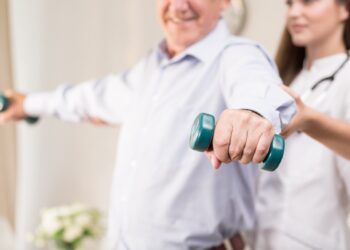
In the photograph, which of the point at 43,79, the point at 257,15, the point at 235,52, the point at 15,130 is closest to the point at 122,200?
the point at 235,52

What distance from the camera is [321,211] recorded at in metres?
0.82

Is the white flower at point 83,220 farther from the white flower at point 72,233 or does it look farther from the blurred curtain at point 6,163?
the blurred curtain at point 6,163

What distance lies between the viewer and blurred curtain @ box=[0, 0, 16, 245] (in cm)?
144

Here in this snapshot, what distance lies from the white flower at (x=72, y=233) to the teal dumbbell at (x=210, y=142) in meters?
1.01

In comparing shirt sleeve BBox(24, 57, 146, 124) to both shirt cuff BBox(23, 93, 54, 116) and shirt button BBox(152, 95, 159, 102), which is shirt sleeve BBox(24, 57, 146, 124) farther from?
shirt button BBox(152, 95, 159, 102)

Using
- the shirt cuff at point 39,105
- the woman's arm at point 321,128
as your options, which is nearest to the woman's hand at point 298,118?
the woman's arm at point 321,128

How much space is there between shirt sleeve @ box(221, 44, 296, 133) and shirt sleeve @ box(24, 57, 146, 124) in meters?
0.31

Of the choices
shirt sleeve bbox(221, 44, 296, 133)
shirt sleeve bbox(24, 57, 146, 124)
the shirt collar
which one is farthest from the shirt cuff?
shirt sleeve bbox(221, 44, 296, 133)

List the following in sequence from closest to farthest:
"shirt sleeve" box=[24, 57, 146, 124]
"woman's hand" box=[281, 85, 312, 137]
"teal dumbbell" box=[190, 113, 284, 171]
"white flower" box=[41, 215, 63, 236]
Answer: "teal dumbbell" box=[190, 113, 284, 171], "woman's hand" box=[281, 85, 312, 137], "shirt sleeve" box=[24, 57, 146, 124], "white flower" box=[41, 215, 63, 236]

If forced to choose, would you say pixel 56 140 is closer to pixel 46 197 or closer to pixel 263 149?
pixel 46 197

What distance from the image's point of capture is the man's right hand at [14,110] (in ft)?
3.49

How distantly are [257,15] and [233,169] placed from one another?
1.51 ft

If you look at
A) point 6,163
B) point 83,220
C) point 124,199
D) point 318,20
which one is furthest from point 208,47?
point 6,163

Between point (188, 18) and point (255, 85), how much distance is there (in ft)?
0.92
